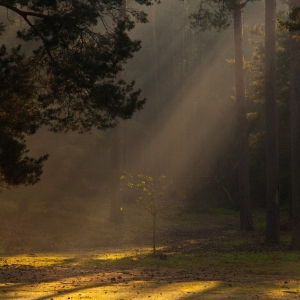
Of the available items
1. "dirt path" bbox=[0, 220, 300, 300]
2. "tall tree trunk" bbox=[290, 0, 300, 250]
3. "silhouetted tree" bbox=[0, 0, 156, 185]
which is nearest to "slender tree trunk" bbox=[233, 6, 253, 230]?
"dirt path" bbox=[0, 220, 300, 300]

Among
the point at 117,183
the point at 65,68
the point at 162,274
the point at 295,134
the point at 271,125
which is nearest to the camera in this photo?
the point at 65,68

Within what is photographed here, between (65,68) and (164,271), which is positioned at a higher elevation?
(65,68)

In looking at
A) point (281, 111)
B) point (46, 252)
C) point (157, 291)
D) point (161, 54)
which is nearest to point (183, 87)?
point (161, 54)

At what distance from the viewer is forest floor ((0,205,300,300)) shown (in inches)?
455

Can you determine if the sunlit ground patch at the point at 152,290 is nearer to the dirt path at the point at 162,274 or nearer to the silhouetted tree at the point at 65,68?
the dirt path at the point at 162,274

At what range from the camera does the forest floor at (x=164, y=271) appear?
11.6 meters

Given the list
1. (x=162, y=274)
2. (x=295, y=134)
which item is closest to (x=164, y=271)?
(x=162, y=274)

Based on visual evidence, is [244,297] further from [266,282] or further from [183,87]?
[183,87]

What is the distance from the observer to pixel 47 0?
15328 mm

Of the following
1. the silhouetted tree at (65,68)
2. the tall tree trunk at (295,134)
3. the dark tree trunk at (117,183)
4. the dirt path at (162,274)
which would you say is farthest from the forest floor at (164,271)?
the dark tree trunk at (117,183)

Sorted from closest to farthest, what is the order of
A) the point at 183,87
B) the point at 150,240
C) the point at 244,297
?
the point at 244,297
the point at 150,240
the point at 183,87

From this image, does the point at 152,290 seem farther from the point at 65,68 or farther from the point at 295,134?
the point at 295,134

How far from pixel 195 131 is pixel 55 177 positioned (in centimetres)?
2669

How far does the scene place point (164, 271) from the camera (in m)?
16.8
